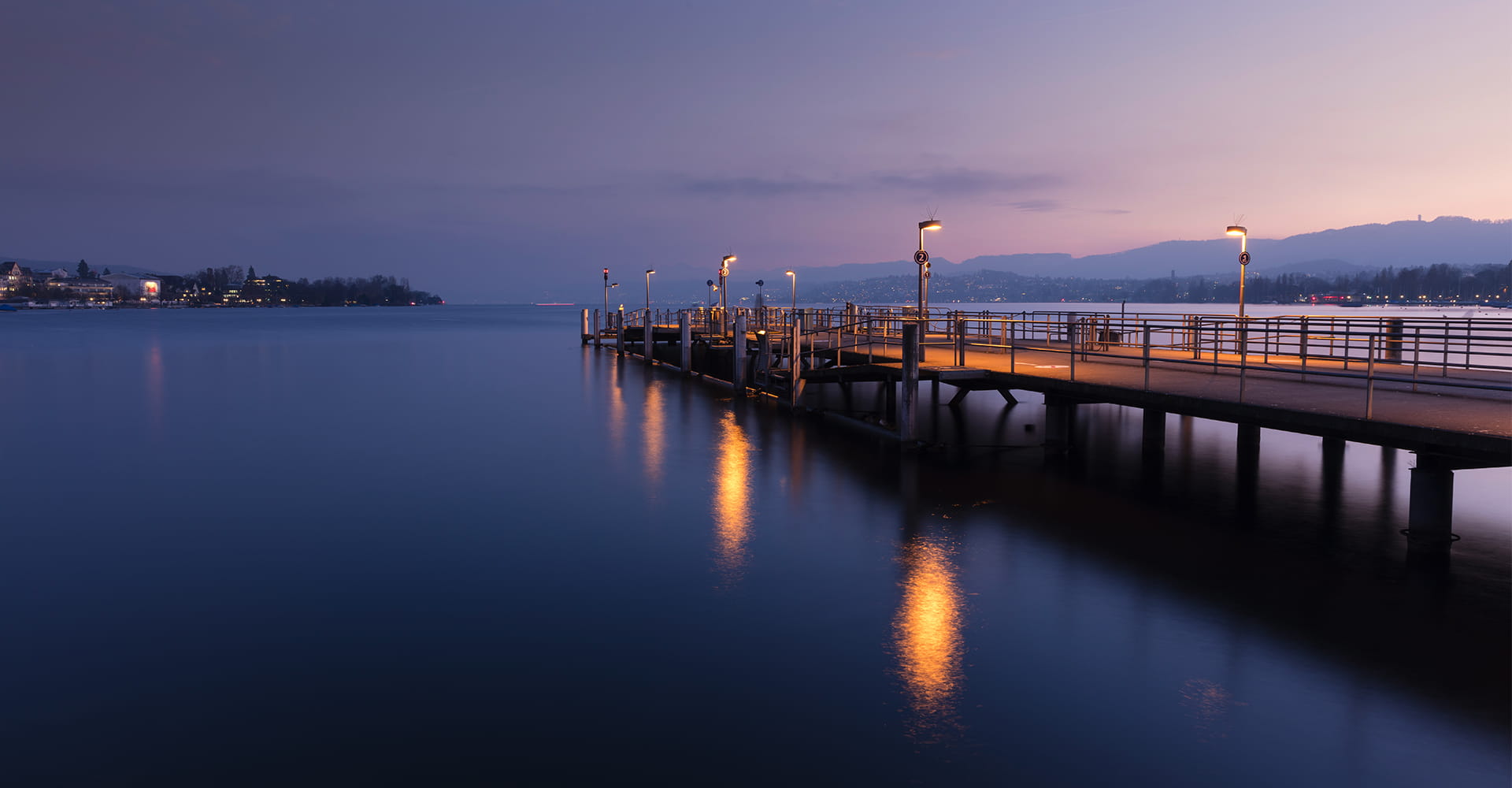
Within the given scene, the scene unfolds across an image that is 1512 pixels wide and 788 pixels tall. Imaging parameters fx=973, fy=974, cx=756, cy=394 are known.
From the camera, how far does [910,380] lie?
67.5 ft

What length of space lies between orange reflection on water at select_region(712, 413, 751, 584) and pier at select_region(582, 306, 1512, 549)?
11.2ft

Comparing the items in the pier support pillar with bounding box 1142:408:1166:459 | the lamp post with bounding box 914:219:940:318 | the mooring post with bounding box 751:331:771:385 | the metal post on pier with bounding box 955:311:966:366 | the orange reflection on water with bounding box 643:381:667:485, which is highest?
the lamp post with bounding box 914:219:940:318

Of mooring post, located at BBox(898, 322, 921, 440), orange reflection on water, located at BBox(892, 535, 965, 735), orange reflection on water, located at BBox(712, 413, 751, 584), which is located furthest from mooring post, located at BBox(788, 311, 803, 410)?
orange reflection on water, located at BBox(892, 535, 965, 735)

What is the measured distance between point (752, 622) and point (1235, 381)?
10.7 m

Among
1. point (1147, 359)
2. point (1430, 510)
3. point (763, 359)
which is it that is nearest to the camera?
point (1430, 510)

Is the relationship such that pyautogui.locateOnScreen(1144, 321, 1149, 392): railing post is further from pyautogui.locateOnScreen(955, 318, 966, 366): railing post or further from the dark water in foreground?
pyautogui.locateOnScreen(955, 318, 966, 366): railing post

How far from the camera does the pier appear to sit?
39.8ft

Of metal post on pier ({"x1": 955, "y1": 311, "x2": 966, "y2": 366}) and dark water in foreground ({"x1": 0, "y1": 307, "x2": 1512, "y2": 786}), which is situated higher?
metal post on pier ({"x1": 955, "y1": 311, "x2": 966, "y2": 366})

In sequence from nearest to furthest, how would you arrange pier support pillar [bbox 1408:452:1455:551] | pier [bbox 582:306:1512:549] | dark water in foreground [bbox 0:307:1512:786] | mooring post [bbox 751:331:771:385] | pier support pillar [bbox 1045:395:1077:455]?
1. dark water in foreground [bbox 0:307:1512:786]
2. pier [bbox 582:306:1512:549]
3. pier support pillar [bbox 1408:452:1455:551]
4. pier support pillar [bbox 1045:395:1077:455]
5. mooring post [bbox 751:331:771:385]

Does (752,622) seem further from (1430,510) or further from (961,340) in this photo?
(961,340)

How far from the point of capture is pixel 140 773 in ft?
25.0

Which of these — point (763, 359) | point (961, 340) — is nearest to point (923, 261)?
point (961, 340)

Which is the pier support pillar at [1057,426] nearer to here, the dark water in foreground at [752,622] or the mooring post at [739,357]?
the dark water in foreground at [752,622]

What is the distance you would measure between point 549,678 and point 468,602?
9.15ft
